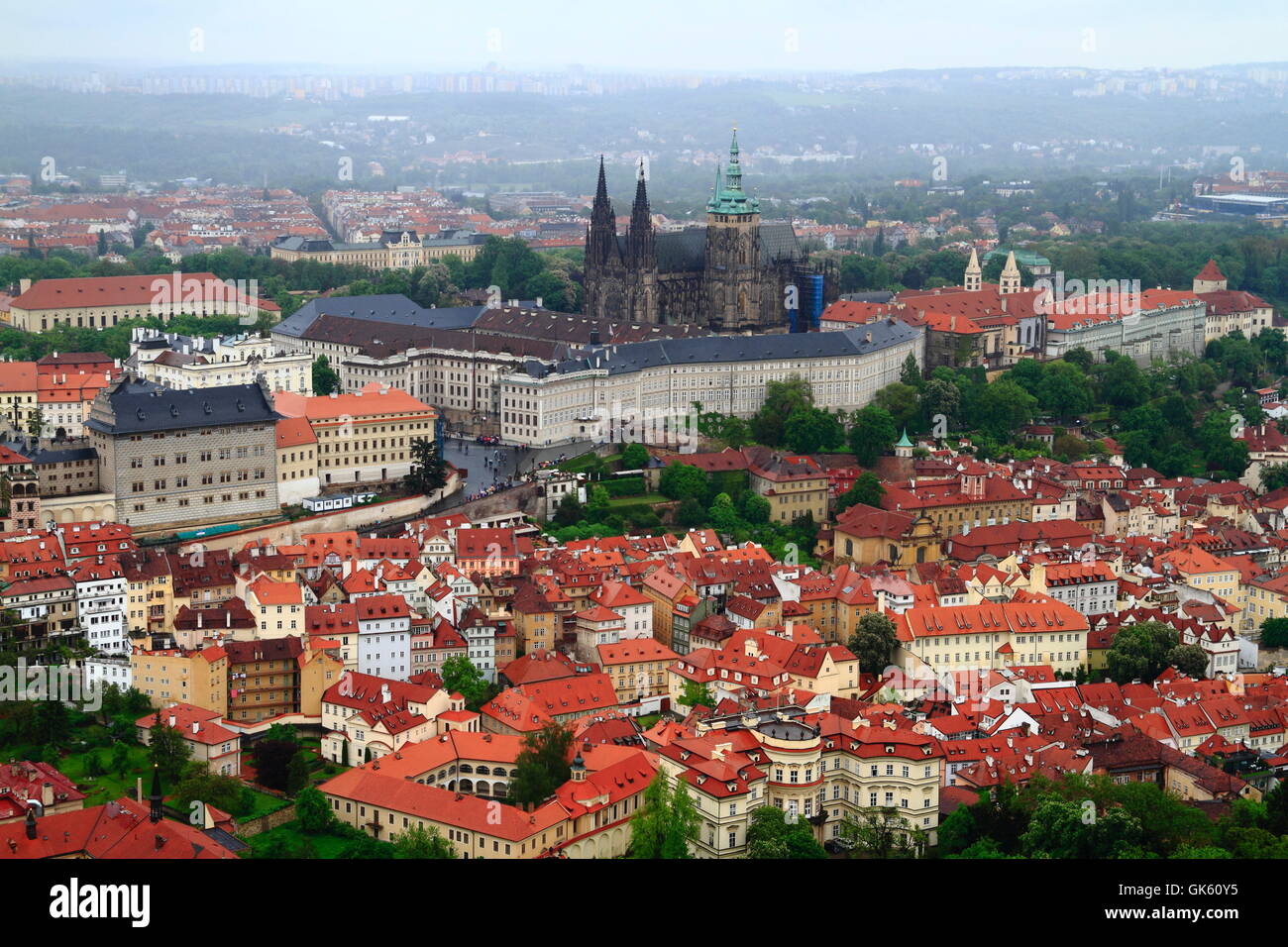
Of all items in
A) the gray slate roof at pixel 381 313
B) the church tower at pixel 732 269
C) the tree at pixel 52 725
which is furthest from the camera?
the church tower at pixel 732 269

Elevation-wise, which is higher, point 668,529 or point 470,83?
point 470,83

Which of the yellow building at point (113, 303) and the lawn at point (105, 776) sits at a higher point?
the yellow building at point (113, 303)

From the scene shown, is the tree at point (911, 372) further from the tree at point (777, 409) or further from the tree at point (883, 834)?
the tree at point (883, 834)

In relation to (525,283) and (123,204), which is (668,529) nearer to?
(525,283)

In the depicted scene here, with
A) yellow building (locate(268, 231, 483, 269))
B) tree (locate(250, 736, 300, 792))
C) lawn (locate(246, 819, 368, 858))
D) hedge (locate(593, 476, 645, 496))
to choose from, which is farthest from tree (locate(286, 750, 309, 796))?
yellow building (locate(268, 231, 483, 269))

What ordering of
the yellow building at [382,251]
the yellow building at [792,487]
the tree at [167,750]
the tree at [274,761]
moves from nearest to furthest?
the tree at [167,750] < the tree at [274,761] < the yellow building at [792,487] < the yellow building at [382,251]

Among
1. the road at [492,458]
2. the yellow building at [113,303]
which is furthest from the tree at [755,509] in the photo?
the yellow building at [113,303]
